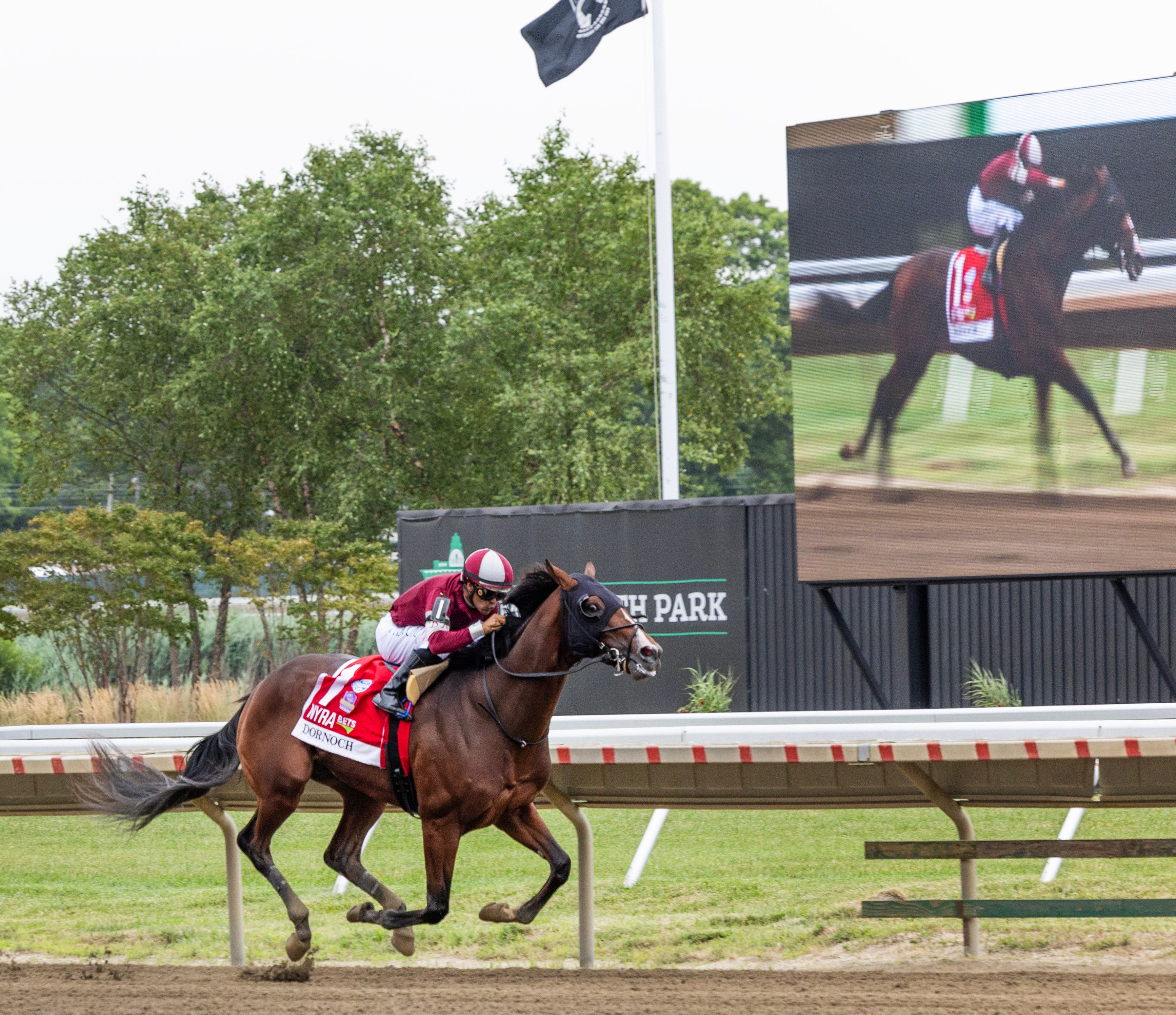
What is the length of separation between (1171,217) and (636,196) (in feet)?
53.7

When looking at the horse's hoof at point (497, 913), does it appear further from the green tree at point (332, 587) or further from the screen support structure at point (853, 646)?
the green tree at point (332, 587)

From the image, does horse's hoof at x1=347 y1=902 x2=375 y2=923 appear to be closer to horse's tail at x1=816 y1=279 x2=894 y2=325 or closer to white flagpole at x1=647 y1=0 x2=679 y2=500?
horse's tail at x1=816 y1=279 x2=894 y2=325

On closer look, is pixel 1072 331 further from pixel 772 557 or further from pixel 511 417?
pixel 511 417

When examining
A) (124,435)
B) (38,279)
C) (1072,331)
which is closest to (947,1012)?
(1072,331)

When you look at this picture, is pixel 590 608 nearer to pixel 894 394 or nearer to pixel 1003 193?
pixel 894 394

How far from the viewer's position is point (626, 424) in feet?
76.6

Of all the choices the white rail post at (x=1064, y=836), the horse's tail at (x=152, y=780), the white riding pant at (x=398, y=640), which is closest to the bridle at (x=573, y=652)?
the white riding pant at (x=398, y=640)

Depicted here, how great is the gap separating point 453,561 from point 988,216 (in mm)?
6531

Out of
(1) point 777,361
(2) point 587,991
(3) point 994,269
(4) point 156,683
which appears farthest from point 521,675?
(1) point 777,361

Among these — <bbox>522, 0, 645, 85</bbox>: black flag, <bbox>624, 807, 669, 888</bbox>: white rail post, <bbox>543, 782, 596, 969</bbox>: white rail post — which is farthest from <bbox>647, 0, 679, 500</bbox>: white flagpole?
<bbox>543, 782, 596, 969</bbox>: white rail post

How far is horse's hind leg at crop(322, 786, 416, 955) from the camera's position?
661cm

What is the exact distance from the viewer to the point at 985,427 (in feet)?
29.8

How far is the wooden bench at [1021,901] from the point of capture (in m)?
6.41

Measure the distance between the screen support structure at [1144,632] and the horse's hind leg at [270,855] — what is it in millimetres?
A: 5884
